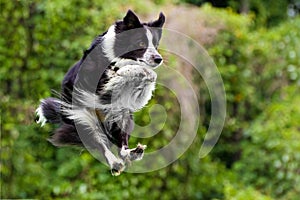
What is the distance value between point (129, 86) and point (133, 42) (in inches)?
5.4

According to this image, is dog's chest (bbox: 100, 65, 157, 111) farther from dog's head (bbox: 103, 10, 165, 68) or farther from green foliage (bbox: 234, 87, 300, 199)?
green foliage (bbox: 234, 87, 300, 199)

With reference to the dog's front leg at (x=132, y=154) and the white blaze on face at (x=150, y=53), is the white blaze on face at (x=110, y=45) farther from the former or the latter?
the dog's front leg at (x=132, y=154)

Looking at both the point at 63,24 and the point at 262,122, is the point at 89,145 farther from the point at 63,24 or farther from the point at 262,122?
the point at 262,122

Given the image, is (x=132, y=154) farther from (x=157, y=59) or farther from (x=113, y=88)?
(x=157, y=59)

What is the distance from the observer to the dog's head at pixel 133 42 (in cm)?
223

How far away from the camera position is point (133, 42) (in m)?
2.31

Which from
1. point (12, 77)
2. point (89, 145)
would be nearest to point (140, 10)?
point (12, 77)

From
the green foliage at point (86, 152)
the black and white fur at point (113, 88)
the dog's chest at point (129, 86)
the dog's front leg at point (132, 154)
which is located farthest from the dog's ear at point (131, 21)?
the green foliage at point (86, 152)

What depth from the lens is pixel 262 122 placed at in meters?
6.83

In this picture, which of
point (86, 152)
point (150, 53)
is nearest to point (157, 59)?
point (150, 53)

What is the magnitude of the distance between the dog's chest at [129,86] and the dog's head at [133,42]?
0.03m

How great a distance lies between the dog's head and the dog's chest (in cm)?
3

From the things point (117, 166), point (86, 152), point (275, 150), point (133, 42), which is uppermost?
point (133, 42)

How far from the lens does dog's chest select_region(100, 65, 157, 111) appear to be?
7.38ft
